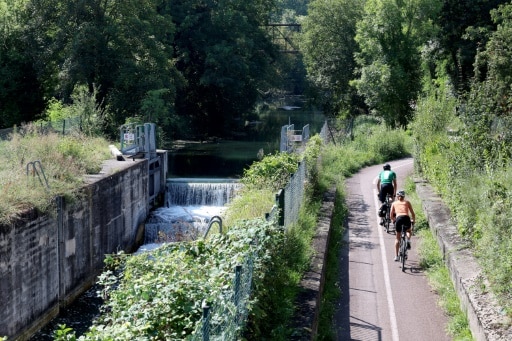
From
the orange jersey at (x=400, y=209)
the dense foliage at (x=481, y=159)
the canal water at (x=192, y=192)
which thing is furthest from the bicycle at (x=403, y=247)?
the canal water at (x=192, y=192)

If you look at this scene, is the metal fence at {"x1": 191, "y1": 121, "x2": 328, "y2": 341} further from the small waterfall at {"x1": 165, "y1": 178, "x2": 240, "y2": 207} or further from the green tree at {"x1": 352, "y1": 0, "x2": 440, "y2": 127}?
the green tree at {"x1": 352, "y1": 0, "x2": 440, "y2": 127}

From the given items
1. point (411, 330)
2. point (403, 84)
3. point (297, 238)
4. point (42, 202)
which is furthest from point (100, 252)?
point (403, 84)

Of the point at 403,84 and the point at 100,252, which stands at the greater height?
the point at 403,84

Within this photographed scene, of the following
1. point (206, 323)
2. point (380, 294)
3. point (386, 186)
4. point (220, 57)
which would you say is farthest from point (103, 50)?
point (206, 323)

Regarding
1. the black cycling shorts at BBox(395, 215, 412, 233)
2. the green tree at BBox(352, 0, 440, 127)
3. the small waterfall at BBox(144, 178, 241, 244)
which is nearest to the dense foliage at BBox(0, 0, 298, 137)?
the small waterfall at BBox(144, 178, 241, 244)

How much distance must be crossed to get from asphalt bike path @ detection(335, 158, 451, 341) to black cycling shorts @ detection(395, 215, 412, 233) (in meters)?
0.77

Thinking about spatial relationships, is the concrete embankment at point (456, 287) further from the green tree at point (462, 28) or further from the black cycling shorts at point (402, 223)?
the green tree at point (462, 28)

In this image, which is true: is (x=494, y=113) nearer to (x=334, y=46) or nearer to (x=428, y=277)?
(x=428, y=277)

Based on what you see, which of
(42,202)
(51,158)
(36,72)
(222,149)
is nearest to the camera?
(42,202)

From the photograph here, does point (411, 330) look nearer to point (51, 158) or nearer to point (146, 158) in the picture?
point (51, 158)

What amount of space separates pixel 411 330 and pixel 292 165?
22.0 feet

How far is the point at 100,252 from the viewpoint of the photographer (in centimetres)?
2064

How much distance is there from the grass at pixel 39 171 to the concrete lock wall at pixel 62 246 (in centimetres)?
26

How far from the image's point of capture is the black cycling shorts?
1445 centimetres
